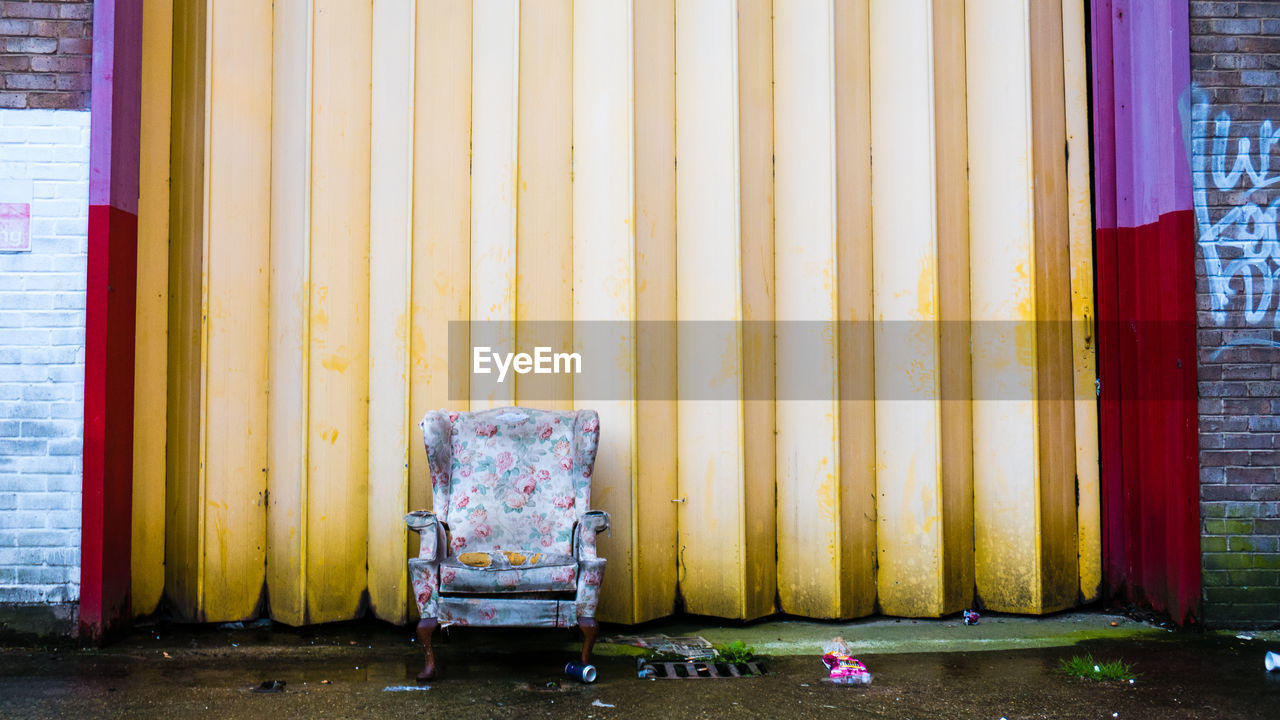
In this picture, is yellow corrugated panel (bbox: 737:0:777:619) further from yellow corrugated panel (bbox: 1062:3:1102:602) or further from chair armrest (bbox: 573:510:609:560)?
yellow corrugated panel (bbox: 1062:3:1102:602)

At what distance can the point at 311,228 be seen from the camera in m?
3.68

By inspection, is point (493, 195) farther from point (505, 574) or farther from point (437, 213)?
point (505, 574)

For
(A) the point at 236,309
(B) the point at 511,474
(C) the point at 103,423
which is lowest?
(B) the point at 511,474

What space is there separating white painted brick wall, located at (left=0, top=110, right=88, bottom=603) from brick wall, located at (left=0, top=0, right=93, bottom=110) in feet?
0.24

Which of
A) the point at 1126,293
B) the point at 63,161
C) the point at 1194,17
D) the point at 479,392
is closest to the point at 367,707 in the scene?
the point at 479,392

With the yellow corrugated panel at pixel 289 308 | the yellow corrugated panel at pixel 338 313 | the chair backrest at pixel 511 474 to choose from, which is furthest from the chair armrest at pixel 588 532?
the yellow corrugated panel at pixel 289 308

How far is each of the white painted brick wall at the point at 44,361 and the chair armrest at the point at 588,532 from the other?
7.00ft

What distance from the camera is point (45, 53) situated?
3406 mm

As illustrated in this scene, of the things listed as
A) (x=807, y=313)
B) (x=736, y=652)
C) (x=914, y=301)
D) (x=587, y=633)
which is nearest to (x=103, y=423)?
(x=587, y=633)

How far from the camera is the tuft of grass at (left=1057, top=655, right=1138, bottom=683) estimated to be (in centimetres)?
304

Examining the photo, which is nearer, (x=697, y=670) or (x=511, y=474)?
(x=697, y=670)

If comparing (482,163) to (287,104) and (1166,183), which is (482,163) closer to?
(287,104)

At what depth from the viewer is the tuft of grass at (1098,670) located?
3.04 meters

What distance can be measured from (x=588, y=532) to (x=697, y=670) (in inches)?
27.3
